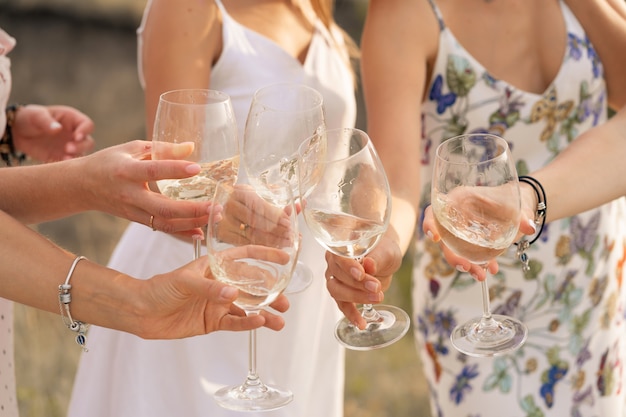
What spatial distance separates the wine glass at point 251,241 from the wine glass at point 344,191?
4.3 inches

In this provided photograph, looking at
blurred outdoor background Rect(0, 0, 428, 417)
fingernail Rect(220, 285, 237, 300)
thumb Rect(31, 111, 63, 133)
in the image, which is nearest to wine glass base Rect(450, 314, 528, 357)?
fingernail Rect(220, 285, 237, 300)

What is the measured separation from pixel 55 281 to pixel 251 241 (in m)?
0.42

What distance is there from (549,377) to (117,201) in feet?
4.63

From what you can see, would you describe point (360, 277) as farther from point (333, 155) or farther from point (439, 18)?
point (439, 18)

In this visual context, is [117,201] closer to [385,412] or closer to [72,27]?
[385,412]

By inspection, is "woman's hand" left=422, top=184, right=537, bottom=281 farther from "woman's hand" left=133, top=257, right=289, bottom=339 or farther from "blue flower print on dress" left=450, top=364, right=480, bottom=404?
"blue flower print on dress" left=450, top=364, right=480, bottom=404

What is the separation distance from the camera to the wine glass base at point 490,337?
193cm

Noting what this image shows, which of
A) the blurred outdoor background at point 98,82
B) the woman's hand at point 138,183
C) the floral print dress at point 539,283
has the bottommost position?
the blurred outdoor background at point 98,82

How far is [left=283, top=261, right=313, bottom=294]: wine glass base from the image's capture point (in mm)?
2092

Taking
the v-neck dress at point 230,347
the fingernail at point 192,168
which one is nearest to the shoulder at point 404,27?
the v-neck dress at point 230,347

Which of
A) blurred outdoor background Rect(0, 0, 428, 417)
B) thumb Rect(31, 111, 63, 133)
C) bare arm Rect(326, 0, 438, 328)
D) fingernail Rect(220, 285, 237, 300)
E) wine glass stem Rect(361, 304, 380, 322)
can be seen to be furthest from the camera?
blurred outdoor background Rect(0, 0, 428, 417)

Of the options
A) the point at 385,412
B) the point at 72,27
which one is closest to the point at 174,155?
the point at 385,412

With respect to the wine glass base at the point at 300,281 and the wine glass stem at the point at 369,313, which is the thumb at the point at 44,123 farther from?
the wine glass stem at the point at 369,313

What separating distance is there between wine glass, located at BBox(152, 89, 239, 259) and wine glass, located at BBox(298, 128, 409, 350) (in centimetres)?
16
